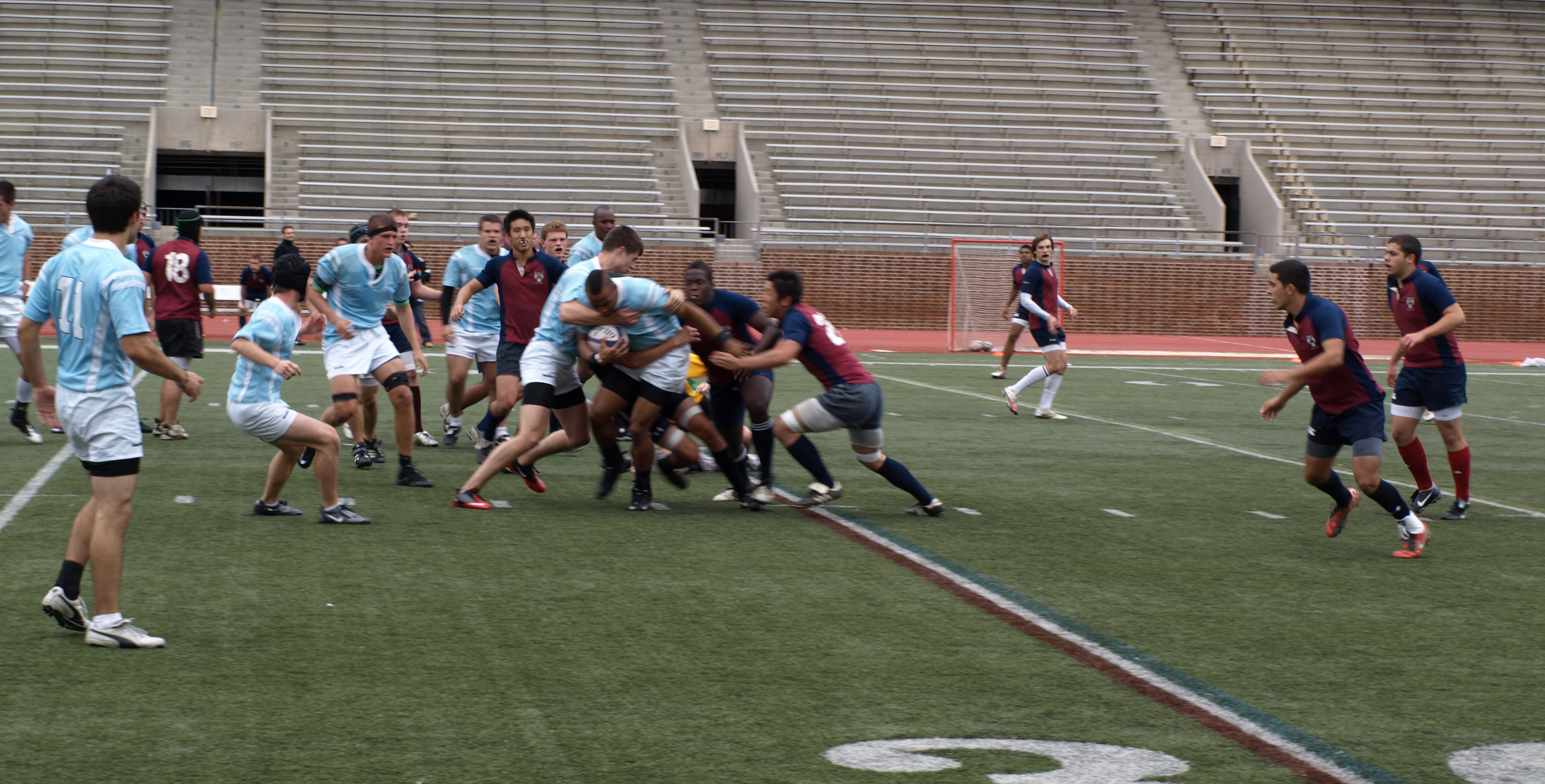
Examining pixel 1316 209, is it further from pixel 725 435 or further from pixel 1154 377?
pixel 725 435

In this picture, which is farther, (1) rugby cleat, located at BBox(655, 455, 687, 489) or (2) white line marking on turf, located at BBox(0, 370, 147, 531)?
(1) rugby cleat, located at BBox(655, 455, 687, 489)

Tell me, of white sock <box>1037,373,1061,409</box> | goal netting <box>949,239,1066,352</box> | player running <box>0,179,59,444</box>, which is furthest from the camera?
goal netting <box>949,239,1066,352</box>

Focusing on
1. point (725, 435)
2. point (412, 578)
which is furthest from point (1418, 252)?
point (412, 578)

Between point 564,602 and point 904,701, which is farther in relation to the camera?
point 564,602

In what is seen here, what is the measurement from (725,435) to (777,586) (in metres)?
2.52

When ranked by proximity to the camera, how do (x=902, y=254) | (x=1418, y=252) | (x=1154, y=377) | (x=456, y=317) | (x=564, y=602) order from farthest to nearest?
(x=902, y=254), (x=1154, y=377), (x=456, y=317), (x=1418, y=252), (x=564, y=602)

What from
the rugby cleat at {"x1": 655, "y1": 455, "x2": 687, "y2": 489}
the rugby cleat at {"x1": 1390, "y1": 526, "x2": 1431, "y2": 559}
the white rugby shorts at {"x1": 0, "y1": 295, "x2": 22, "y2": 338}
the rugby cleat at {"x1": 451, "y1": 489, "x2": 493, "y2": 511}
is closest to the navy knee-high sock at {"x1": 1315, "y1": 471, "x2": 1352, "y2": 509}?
the rugby cleat at {"x1": 1390, "y1": 526, "x2": 1431, "y2": 559}

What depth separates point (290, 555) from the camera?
6.92m

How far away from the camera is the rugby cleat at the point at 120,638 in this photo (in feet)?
16.9

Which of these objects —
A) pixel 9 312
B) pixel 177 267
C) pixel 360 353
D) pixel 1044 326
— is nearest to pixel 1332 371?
pixel 360 353

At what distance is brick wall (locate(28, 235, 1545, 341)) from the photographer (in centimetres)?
3033

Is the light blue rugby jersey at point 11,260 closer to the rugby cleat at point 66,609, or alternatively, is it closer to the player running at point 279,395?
the player running at point 279,395

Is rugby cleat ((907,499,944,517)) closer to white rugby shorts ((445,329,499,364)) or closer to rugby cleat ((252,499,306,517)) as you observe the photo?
rugby cleat ((252,499,306,517))

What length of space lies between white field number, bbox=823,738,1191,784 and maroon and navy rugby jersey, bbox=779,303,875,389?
4.05 metres
